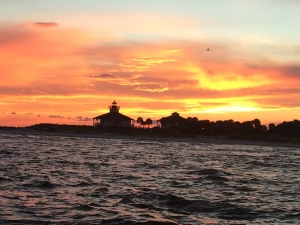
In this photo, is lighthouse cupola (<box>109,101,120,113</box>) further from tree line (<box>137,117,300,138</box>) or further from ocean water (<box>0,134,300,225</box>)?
ocean water (<box>0,134,300,225</box>)

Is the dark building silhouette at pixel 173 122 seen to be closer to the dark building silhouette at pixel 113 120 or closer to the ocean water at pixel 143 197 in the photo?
the dark building silhouette at pixel 113 120

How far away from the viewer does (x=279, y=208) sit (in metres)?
17.8

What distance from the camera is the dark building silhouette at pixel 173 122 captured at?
11212cm

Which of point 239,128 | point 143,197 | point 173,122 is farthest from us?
point 173,122

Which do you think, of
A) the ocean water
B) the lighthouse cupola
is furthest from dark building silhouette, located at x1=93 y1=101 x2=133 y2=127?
the ocean water

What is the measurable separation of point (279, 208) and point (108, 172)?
13.6 meters

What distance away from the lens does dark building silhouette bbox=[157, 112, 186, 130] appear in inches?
4414

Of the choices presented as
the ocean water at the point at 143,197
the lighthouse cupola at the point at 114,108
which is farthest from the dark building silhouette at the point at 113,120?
the ocean water at the point at 143,197

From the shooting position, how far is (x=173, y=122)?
113 m

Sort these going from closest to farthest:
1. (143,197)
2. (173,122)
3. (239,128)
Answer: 1. (143,197)
2. (239,128)
3. (173,122)

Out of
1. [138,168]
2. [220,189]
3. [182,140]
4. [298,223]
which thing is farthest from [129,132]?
[298,223]

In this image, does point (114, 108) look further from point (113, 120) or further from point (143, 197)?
point (143, 197)

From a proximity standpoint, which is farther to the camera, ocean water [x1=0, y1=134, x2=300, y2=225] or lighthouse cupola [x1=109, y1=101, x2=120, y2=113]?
lighthouse cupola [x1=109, y1=101, x2=120, y2=113]

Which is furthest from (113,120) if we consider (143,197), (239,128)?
(143,197)
